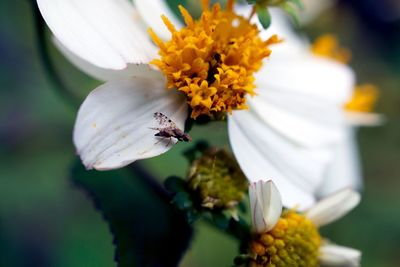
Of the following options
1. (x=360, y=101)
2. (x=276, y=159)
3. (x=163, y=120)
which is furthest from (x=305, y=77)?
(x=360, y=101)

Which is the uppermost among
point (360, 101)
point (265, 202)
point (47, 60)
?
point (47, 60)

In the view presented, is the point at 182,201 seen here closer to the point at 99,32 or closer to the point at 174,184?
the point at 174,184

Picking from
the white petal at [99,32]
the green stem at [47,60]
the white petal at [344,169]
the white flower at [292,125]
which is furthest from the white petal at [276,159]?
the white petal at [344,169]

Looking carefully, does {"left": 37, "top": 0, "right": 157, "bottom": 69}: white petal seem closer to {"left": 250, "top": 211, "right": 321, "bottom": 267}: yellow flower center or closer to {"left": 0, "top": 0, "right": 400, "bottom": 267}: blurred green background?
{"left": 0, "top": 0, "right": 400, "bottom": 267}: blurred green background

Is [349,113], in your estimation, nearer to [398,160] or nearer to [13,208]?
[398,160]

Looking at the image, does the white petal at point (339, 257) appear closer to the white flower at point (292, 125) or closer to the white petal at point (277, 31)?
the white flower at point (292, 125)

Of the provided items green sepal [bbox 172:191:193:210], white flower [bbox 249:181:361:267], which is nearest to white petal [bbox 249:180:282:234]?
white flower [bbox 249:181:361:267]
